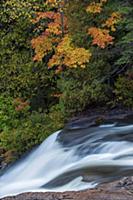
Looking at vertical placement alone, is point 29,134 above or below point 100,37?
below

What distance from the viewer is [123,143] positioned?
8.91 meters

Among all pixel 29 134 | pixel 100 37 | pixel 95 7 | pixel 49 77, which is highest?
pixel 95 7

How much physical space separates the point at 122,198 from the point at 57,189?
6.37ft

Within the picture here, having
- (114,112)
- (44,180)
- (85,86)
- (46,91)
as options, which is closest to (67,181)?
(44,180)

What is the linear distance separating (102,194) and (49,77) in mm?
10685

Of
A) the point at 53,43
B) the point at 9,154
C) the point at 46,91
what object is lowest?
the point at 9,154

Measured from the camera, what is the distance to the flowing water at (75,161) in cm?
727

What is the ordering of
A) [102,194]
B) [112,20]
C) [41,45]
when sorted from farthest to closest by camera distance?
[41,45]
[112,20]
[102,194]

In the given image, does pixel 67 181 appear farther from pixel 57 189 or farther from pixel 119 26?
pixel 119 26

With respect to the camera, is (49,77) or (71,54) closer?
(71,54)

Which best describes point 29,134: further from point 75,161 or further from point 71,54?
point 75,161

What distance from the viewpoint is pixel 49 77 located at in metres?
16.2

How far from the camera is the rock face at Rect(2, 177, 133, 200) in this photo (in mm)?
5578

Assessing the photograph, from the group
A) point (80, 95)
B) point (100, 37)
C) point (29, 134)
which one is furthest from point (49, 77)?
point (29, 134)
